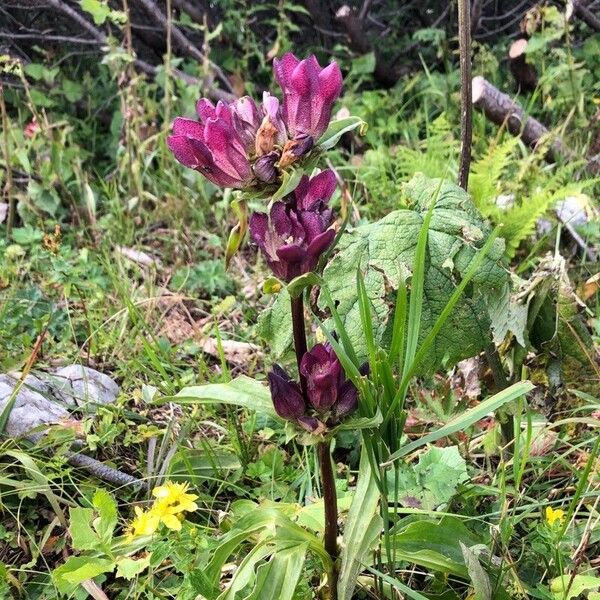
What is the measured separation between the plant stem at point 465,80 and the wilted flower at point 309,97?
63 centimetres

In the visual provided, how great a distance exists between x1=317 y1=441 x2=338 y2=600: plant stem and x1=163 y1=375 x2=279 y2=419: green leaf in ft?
0.38

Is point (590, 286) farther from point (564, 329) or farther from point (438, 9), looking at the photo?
point (438, 9)

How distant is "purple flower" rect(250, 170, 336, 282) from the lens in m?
1.11

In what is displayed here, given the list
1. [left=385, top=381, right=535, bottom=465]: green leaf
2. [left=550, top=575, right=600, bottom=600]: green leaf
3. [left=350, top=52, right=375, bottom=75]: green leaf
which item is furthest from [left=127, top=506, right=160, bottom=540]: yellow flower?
[left=350, top=52, right=375, bottom=75]: green leaf

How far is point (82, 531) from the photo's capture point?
A: 1381mm

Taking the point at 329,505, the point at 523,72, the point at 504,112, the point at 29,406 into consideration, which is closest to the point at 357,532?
the point at 329,505

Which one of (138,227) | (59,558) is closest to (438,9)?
(138,227)

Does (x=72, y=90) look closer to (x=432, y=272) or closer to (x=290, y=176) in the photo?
(x=432, y=272)

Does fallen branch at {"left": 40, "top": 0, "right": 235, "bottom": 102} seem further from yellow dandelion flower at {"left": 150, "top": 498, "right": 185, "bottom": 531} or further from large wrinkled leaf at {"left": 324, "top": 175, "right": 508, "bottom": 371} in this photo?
yellow dandelion flower at {"left": 150, "top": 498, "right": 185, "bottom": 531}

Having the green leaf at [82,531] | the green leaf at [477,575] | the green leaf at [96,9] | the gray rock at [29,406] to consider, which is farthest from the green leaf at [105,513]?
the green leaf at [96,9]

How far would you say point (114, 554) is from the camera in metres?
1.44

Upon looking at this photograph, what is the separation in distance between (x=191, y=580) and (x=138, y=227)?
Answer: 2.16 m

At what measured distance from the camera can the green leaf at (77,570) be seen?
129 centimetres

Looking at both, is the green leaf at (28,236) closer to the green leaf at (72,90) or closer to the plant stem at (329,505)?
the green leaf at (72,90)
